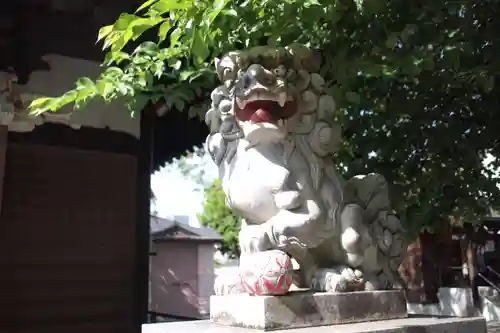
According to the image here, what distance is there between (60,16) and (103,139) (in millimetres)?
1321

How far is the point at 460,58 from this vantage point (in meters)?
2.67

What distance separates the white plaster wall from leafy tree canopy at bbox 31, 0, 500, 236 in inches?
76.7

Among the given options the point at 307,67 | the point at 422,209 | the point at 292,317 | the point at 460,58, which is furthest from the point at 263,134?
the point at 422,209

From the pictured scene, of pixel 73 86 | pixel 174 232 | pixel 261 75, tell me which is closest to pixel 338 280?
pixel 261 75

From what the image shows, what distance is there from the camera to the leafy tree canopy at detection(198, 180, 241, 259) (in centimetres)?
1655

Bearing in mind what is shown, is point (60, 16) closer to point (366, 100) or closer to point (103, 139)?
point (103, 139)

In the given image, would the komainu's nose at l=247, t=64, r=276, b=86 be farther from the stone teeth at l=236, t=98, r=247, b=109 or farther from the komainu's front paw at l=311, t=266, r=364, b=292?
the komainu's front paw at l=311, t=266, r=364, b=292

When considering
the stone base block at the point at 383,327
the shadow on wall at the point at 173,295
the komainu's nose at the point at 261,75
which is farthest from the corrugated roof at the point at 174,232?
the komainu's nose at the point at 261,75

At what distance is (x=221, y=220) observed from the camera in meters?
18.1

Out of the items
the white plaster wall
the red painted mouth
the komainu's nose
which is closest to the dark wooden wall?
the white plaster wall

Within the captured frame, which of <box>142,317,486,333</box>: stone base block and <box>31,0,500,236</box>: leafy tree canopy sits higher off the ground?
<box>31,0,500,236</box>: leafy tree canopy

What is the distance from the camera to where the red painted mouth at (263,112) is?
223 centimetres

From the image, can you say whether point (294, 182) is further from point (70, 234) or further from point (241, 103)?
point (70, 234)

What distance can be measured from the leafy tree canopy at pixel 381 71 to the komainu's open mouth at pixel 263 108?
0.28 meters
